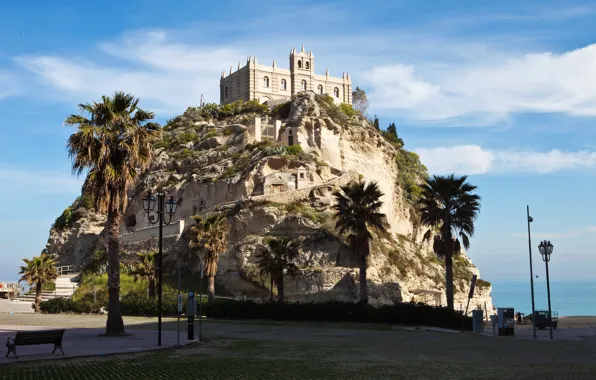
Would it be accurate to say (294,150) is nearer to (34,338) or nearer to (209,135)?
(209,135)

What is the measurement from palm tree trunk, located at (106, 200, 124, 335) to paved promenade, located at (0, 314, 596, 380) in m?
0.81

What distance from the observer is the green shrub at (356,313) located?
35125mm

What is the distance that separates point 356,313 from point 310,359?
19025 mm

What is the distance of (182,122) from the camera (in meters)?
91.0

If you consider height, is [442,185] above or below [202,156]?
below

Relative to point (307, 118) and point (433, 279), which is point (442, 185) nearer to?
point (433, 279)

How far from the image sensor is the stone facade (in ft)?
309

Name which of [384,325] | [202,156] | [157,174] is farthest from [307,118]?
[384,325]

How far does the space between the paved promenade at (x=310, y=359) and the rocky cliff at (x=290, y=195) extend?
1084 inches

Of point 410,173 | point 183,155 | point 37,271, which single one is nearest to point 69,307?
point 37,271

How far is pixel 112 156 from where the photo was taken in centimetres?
2422

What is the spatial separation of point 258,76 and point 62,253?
125 feet

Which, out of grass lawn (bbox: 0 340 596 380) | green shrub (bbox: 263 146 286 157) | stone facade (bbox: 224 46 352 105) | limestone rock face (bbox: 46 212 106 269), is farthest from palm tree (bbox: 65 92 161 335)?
stone facade (bbox: 224 46 352 105)

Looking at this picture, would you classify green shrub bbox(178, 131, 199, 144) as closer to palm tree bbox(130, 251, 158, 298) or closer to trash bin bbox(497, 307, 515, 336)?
palm tree bbox(130, 251, 158, 298)
